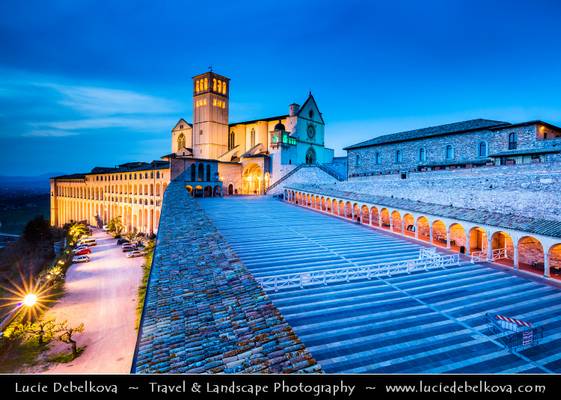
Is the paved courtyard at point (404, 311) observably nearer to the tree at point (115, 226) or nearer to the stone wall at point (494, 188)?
the stone wall at point (494, 188)

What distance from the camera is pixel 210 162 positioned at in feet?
139

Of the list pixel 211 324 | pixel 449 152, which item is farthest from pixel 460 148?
pixel 211 324

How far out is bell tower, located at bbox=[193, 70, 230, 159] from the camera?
52.7 m

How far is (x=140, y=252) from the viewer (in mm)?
33906

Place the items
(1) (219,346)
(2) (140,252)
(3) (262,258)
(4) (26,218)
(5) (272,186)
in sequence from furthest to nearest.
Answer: (4) (26,218) < (5) (272,186) < (2) (140,252) < (3) (262,258) < (1) (219,346)

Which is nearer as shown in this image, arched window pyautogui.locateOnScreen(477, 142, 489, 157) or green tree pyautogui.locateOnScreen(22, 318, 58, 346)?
green tree pyautogui.locateOnScreen(22, 318, 58, 346)

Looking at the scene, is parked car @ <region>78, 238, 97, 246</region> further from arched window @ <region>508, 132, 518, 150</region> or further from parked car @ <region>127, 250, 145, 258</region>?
arched window @ <region>508, 132, 518, 150</region>

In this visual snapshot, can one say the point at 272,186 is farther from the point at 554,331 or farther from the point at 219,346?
the point at 219,346

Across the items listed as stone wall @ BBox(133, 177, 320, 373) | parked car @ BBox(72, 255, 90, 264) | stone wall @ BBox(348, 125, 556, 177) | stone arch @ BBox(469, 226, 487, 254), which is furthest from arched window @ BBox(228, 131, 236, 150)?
stone wall @ BBox(133, 177, 320, 373)

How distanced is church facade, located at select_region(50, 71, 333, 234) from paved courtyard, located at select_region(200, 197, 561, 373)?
25230 mm

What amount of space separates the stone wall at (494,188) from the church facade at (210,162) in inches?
823

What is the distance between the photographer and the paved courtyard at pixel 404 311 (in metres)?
7.49
